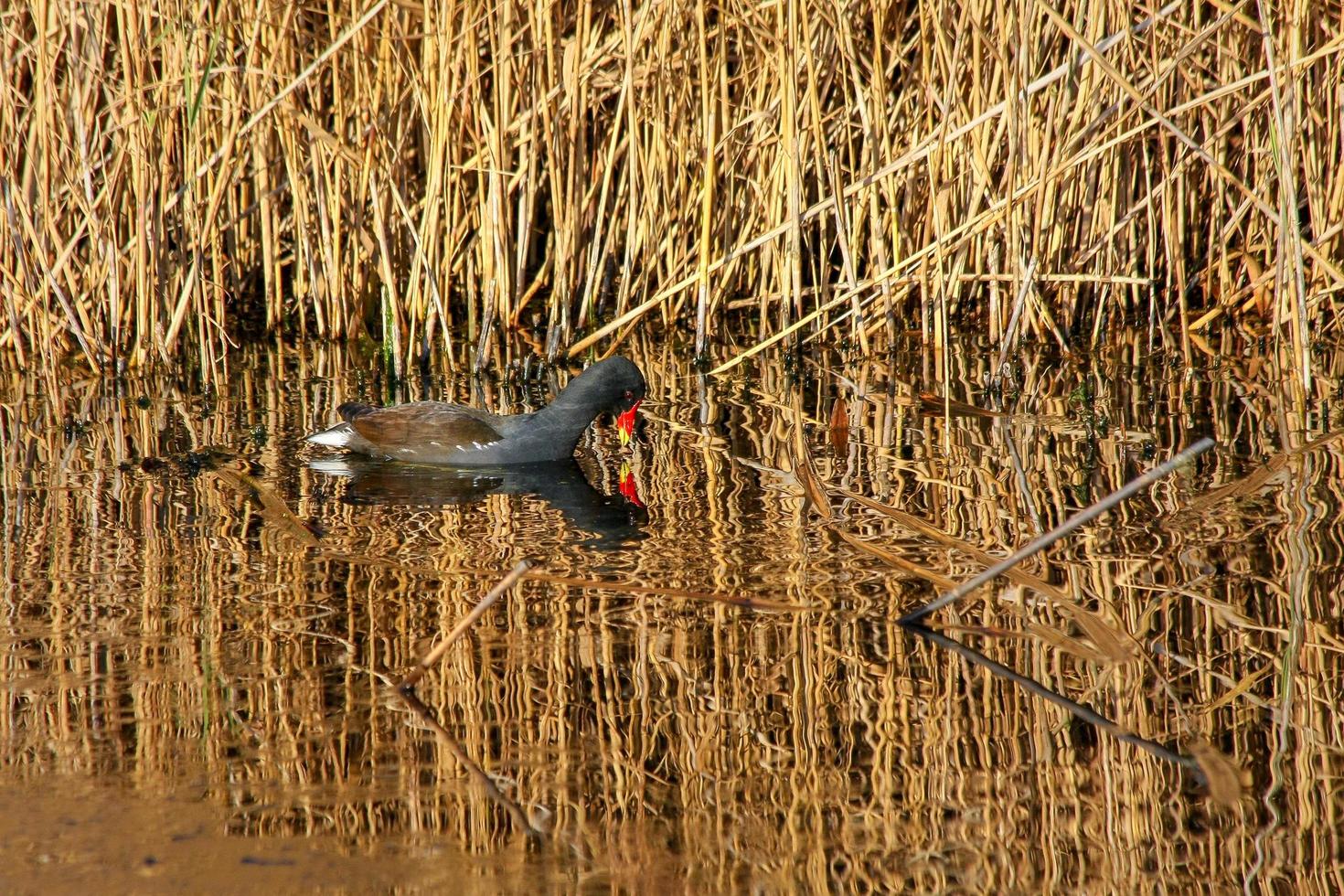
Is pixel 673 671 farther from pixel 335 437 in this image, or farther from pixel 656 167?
pixel 656 167

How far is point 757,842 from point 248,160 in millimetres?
5967

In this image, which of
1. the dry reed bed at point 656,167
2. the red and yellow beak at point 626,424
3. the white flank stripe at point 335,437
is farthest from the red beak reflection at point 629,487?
the dry reed bed at point 656,167

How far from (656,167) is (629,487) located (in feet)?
8.44

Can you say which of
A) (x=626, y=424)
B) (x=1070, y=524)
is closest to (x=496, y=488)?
(x=626, y=424)

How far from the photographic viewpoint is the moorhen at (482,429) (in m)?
5.66

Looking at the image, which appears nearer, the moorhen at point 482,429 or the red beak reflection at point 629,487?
the red beak reflection at point 629,487

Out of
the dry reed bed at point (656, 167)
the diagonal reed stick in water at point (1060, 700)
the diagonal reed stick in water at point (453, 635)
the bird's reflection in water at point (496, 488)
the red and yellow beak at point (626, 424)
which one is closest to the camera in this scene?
the diagonal reed stick in water at point (1060, 700)

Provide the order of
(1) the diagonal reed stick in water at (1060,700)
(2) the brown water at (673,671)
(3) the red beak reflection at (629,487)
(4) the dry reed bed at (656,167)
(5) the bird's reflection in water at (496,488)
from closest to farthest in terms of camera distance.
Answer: (2) the brown water at (673,671), (1) the diagonal reed stick in water at (1060,700), (5) the bird's reflection in water at (496,488), (3) the red beak reflection at (629,487), (4) the dry reed bed at (656,167)

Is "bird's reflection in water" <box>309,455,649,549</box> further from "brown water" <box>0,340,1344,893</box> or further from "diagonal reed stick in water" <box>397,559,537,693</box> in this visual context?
"diagonal reed stick in water" <box>397,559,537,693</box>

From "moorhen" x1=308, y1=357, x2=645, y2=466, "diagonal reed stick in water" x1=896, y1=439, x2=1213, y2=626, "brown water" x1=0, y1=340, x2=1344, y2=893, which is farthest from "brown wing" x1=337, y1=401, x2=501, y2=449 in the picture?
"diagonal reed stick in water" x1=896, y1=439, x2=1213, y2=626

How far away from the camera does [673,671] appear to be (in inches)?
134

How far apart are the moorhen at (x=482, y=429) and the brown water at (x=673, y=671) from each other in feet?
0.53

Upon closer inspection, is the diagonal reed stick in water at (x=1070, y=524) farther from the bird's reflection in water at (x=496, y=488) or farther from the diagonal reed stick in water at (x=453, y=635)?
the bird's reflection in water at (x=496, y=488)

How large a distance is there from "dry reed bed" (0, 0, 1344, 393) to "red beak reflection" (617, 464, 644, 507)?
1.42 metres
